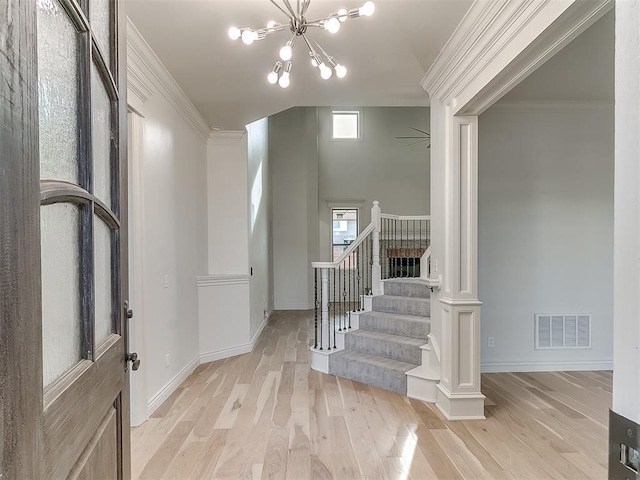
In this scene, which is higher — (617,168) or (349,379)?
(617,168)

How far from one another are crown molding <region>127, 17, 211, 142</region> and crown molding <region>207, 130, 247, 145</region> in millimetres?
931

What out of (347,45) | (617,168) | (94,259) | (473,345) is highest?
(347,45)

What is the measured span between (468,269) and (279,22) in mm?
2250

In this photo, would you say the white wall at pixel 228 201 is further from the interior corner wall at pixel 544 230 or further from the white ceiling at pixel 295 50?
the interior corner wall at pixel 544 230

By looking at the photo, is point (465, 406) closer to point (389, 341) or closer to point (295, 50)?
point (389, 341)

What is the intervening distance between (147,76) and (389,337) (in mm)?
3283

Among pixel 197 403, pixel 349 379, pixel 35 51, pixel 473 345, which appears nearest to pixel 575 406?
pixel 473 345

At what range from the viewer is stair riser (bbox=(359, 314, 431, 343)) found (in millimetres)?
3850

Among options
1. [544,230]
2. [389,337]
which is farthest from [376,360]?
[544,230]

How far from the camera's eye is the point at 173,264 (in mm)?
3480

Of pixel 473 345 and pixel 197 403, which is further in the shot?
pixel 197 403

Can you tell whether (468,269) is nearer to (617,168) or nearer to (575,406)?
(575,406)

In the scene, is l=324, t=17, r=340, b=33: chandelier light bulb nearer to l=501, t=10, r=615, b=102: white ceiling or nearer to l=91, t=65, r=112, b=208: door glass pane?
l=91, t=65, r=112, b=208: door glass pane

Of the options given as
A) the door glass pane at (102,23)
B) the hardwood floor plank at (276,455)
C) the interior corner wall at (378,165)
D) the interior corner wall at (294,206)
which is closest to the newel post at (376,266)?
the hardwood floor plank at (276,455)
